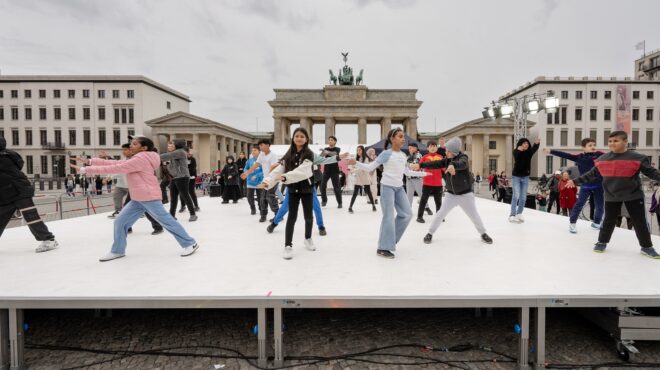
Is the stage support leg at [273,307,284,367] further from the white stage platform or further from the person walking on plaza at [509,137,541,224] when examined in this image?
the person walking on plaza at [509,137,541,224]

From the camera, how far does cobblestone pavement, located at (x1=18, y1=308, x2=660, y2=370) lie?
2.76 m

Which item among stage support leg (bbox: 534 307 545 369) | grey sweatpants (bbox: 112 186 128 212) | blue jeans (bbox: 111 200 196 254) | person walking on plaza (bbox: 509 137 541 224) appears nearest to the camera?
stage support leg (bbox: 534 307 545 369)

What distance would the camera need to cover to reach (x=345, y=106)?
50.1 m

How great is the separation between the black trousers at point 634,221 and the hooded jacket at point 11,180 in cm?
736

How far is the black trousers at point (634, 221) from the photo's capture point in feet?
13.5

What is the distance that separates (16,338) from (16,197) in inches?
107

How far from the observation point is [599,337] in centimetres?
312

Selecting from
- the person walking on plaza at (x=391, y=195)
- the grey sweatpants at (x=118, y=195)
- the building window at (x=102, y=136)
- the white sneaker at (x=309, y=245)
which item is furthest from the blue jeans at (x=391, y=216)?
the building window at (x=102, y=136)

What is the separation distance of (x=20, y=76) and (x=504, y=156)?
7922cm

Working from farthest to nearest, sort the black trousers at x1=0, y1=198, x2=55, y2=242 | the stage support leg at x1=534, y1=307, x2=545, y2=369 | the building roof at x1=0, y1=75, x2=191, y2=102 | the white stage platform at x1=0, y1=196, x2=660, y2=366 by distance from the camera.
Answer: the building roof at x1=0, y1=75, x2=191, y2=102 → the black trousers at x1=0, y1=198, x2=55, y2=242 → the white stage platform at x1=0, y1=196, x2=660, y2=366 → the stage support leg at x1=534, y1=307, x2=545, y2=369

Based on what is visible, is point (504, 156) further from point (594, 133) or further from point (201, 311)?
point (201, 311)

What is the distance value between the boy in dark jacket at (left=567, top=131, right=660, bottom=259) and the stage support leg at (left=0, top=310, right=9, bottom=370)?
609cm

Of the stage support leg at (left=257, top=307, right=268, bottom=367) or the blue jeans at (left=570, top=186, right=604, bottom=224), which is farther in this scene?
the blue jeans at (left=570, top=186, right=604, bottom=224)

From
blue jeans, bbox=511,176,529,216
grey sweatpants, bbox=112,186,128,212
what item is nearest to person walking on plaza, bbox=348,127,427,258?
blue jeans, bbox=511,176,529,216
